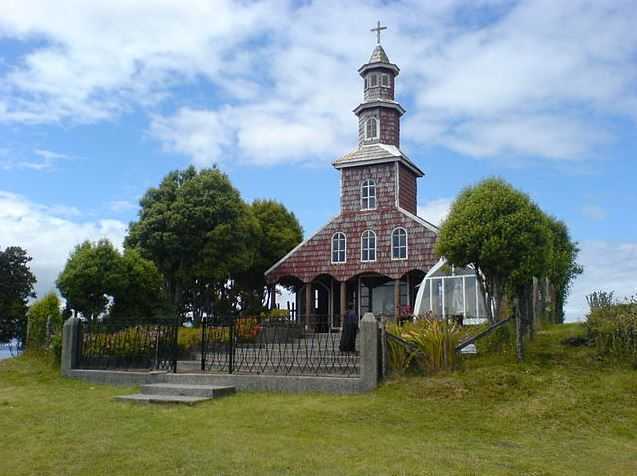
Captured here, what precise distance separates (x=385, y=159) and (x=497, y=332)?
574 inches

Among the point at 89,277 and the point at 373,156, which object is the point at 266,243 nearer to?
the point at 373,156

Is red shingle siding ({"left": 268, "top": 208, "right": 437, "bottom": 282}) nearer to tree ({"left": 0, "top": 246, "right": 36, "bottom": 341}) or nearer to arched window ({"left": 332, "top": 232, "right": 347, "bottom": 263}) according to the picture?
arched window ({"left": 332, "top": 232, "right": 347, "bottom": 263})

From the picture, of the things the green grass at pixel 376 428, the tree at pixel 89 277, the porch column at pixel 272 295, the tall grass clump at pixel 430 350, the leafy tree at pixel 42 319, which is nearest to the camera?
the green grass at pixel 376 428

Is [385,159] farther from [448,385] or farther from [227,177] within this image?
[448,385]

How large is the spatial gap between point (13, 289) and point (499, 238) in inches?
1238

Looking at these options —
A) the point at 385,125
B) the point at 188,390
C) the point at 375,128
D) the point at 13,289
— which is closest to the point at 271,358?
the point at 188,390

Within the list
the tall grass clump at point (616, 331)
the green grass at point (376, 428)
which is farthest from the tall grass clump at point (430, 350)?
the tall grass clump at point (616, 331)

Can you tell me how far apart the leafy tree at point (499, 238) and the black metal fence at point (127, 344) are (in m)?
7.16

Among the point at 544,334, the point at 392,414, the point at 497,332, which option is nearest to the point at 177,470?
the point at 392,414

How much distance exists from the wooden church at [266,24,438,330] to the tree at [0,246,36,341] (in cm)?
1729

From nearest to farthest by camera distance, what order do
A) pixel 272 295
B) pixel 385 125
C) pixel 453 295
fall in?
1. pixel 453 295
2. pixel 385 125
3. pixel 272 295

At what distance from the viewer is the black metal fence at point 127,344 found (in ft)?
46.9

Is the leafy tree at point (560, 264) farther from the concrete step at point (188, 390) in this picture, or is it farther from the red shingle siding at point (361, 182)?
the concrete step at point (188, 390)

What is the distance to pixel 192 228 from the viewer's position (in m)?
27.2
